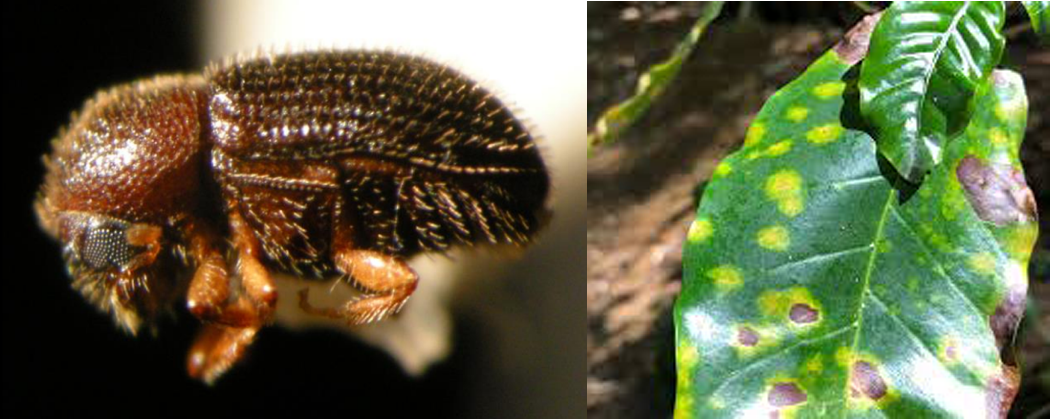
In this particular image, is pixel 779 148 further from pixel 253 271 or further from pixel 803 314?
pixel 253 271

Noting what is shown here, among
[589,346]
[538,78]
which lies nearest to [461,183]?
[538,78]

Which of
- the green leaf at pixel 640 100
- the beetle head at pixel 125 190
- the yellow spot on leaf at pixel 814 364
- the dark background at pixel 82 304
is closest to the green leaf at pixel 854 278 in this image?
the yellow spot on leaf at pixel 814 364

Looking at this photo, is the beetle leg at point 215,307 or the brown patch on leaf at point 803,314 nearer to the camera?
the brown patch on leaf at point 803,314

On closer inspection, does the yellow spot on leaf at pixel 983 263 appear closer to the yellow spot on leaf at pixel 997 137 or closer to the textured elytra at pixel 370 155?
the yellow spot on leaf at pixel 997 137

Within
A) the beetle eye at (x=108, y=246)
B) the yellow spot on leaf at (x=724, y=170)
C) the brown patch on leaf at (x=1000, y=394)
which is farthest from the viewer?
the beetle eye at (x=108, y=246)

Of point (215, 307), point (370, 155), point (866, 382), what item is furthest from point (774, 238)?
point (215, 307)

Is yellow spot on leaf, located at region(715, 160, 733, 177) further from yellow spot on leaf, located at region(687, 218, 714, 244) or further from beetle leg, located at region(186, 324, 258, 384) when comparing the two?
beetle leg, located at region(186, 324, 258, 384)
